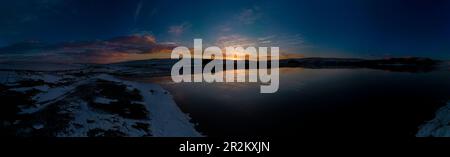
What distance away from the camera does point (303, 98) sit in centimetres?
2300

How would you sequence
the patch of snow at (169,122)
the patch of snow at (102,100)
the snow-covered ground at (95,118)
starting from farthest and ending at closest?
the patch of snow at (102,100) < the patch of snow at (169,122) < the snow-covered ground at (95,118)

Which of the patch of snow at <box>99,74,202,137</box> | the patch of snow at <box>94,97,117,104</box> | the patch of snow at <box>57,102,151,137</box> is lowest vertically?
the patch of snow at <box>99,74,202,137</box>

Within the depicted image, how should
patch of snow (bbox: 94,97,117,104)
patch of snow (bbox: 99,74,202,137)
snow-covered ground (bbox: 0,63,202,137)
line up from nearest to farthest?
snow-covered ground (bbox: 0,63,202,137) → patch of snow (bbox: 99,74,202,137) → patch of snow (bbox: 94,97,117,104)

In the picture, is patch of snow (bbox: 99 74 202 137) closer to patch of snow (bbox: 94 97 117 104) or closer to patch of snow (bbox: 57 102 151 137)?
patch of snow (bbox: 57 102 151 137)

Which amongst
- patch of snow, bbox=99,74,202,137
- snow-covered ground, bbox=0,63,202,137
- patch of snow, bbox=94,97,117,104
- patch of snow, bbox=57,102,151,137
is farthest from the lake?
patch of snow, bbox=94,97,117,104

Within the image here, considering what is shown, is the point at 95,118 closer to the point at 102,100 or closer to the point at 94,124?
the point at 94,124

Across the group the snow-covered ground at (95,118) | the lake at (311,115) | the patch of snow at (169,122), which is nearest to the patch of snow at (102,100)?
the snow-covered ground at (95,118)

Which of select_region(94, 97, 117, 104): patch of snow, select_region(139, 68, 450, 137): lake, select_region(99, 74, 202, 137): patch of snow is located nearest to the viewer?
select_region(99, 74, 202, 137): patch of snow

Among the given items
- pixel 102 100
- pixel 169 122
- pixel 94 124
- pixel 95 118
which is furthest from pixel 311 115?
pixel 102 100

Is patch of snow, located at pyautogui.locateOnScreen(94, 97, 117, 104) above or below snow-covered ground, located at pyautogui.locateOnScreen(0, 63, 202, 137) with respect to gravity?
above

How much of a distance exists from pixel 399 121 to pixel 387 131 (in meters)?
2.72

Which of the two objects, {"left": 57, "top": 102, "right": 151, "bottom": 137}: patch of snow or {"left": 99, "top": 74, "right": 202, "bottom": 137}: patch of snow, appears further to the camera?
{"left": 99, "top": 74, "right": 202, "bottom": 137}: patch of snow

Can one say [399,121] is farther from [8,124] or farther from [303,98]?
[8,124]

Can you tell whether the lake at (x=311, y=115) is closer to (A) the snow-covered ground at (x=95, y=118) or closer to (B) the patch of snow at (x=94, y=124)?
(A) the snow-covered ground at (x=95, y=118)
